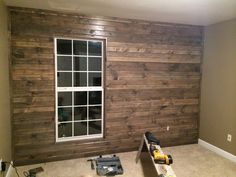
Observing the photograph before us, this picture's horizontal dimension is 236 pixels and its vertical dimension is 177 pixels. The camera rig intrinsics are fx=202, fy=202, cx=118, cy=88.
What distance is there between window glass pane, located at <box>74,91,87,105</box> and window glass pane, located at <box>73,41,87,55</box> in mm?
699

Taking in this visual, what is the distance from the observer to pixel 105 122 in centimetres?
362

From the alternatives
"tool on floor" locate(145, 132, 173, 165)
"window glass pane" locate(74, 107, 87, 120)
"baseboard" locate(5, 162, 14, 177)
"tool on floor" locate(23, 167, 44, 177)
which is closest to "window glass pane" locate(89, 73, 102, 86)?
"window glass pane" locate(74, 107, 87, 120)

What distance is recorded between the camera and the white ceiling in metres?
2.64

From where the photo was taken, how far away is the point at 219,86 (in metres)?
3.72

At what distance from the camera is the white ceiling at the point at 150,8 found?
8.67 ft

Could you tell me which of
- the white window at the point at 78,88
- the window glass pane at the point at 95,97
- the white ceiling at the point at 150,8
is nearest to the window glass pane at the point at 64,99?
the white window at the point at 78,88

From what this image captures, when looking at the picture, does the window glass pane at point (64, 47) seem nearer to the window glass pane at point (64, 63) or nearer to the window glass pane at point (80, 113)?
the window glass pane at point (64, 63)

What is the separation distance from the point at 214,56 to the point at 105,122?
2392mm

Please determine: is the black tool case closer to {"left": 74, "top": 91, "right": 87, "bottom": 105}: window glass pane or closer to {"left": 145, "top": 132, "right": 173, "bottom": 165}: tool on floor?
{"left": 145, "top": 132, "right": 173, "bottom": 165}: tool on floor

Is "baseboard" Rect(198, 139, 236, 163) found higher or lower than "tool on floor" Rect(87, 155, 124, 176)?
higher

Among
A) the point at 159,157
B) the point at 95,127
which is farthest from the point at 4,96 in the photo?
the point at 159,157

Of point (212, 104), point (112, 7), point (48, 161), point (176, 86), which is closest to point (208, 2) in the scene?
point (112, 7)

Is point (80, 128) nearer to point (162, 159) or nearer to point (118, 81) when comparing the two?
point (118, 81)

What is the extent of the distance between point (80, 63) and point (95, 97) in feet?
2.17
